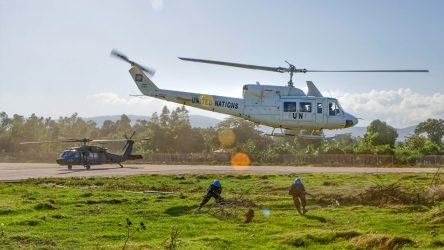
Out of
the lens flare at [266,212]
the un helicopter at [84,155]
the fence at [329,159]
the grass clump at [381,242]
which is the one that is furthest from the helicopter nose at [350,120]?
the fence at [329,159]

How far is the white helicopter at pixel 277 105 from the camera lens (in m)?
38.0

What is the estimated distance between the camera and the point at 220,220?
2023 cm

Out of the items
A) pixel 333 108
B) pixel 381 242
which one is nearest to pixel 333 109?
pixel 333 108

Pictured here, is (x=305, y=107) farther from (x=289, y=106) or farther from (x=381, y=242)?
(x=381, y=242)

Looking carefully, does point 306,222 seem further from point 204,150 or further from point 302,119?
point 204,150

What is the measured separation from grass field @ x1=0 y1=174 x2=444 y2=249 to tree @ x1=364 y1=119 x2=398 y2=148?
61454mm

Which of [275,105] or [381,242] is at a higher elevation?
[275,105]

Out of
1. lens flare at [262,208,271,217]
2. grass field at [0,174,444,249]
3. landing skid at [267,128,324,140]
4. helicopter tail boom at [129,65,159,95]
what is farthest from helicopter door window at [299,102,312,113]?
lens flare at [262,208,271,217]

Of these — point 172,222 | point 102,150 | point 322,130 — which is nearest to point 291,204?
point 172,222

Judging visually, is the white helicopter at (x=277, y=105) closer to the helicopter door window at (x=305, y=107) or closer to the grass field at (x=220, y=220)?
the helicopter door window at (x=305, y=107)

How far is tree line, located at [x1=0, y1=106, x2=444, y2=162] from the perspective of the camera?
83.7 m

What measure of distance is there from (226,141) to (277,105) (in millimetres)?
84041

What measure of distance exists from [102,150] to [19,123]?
101725 millimetres

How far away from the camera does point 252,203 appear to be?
24969 millimetres
